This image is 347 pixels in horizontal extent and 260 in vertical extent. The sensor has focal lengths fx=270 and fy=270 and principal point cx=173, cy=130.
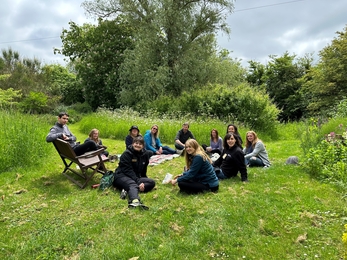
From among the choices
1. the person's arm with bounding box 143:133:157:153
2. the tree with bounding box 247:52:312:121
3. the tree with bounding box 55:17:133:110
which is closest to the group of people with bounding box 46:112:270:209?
the person's arm with bounding box 143:133:157:153

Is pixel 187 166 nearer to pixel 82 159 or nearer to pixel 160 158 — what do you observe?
pixel 82 159

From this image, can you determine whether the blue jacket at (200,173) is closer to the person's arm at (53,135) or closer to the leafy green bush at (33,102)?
the person's arm at (53,135)

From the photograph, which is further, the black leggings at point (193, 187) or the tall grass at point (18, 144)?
the tall grass at point (18, 144)

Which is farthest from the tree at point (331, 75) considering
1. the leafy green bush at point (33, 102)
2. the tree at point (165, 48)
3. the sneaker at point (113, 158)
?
the leafy green bush at point (33, 102)

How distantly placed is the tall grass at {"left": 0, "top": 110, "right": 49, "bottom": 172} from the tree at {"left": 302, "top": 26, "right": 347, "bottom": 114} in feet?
51.1

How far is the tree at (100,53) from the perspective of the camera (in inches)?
797

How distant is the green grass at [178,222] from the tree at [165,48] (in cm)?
1278

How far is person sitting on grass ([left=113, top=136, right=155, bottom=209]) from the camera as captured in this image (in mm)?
4652

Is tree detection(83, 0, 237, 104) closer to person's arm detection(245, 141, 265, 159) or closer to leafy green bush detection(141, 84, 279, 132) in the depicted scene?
leafy green bush detection(141, 84, 279, 132)

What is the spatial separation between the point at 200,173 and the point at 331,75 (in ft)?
49.2

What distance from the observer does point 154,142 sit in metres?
8.10

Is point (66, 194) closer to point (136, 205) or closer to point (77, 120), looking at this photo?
point (136, 205)

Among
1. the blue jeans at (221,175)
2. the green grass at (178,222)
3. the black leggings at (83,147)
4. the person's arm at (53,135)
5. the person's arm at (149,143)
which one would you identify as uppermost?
the person's arm at (53,135)

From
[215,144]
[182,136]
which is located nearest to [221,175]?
[215,144]
